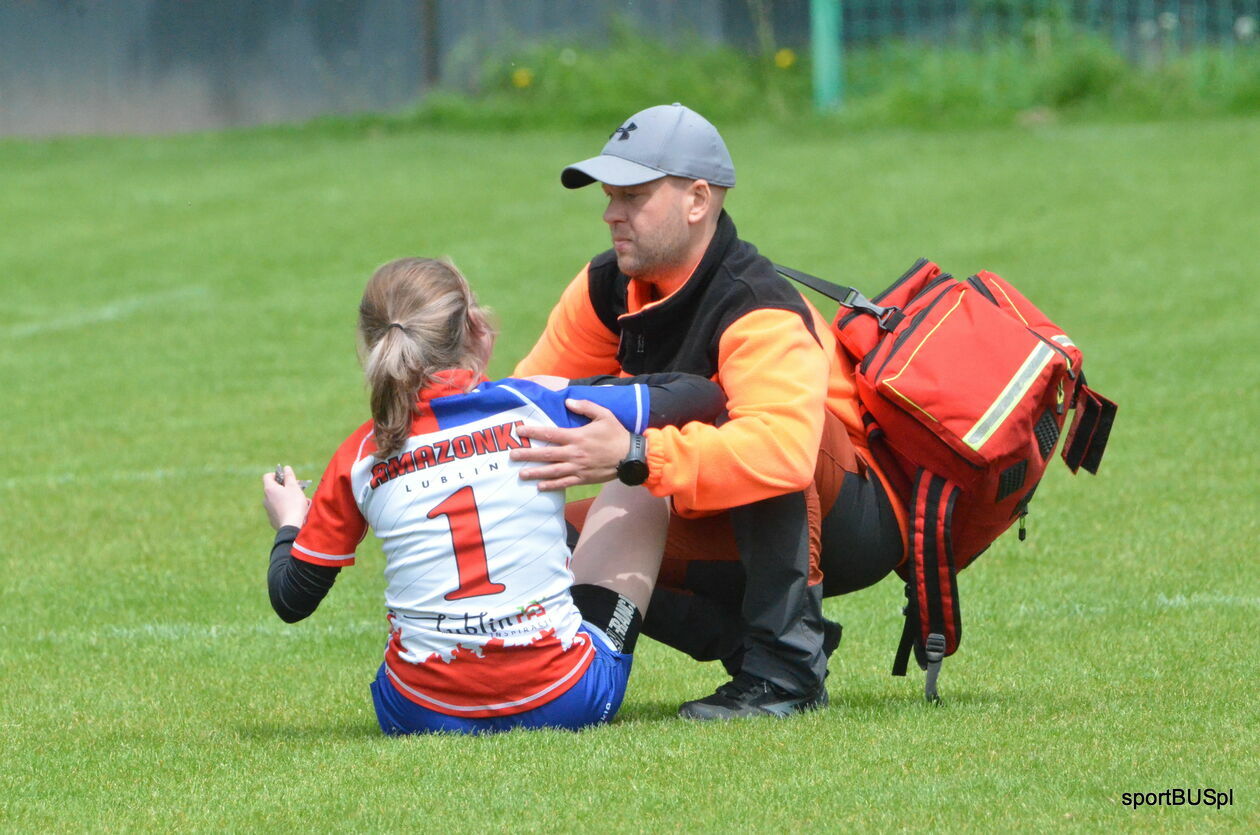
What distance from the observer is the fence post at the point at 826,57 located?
1927cm

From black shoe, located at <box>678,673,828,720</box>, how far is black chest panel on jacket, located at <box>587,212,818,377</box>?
76 centimetres

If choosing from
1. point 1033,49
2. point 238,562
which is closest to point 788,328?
point 238,562

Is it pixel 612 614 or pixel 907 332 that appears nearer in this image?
pixel 612 614

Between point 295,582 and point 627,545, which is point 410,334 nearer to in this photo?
point 295,582

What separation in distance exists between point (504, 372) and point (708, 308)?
19.1 ft

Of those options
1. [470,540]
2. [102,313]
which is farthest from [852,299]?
[102,313]

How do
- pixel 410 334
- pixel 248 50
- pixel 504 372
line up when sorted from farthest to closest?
pixel 248 50 → pixel 504 372 → pixel 410 334

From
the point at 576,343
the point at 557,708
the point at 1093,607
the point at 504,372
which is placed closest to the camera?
the point at 557,708

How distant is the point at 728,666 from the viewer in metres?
4.67

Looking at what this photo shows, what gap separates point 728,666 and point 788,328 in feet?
3.24

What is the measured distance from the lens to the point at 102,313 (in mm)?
12109

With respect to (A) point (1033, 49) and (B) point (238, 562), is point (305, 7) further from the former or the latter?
(B) point (238, 562)

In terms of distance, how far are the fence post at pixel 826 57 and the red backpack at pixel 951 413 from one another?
15.0 metres

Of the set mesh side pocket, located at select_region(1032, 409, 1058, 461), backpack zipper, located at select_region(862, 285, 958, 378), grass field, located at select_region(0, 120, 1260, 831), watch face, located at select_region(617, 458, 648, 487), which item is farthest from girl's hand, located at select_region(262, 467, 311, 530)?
mesh side pocket, located at select_region(1032, 409, 1058, 461)
